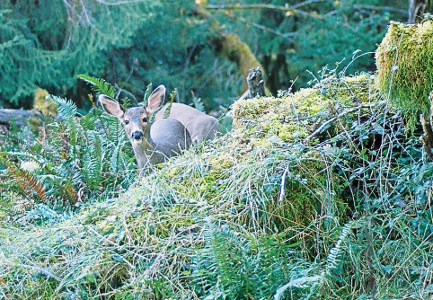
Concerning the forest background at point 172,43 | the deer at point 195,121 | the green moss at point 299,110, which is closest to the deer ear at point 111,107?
the deer at point 195,121

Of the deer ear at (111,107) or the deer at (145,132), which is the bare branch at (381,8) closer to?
the deer at (145,132)

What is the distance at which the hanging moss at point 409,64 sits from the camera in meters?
4.80

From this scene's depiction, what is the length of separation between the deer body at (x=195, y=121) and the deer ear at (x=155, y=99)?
2.19 ft

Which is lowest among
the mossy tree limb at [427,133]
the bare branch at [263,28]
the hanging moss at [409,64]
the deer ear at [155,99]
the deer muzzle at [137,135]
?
the bare branch at [263,28]

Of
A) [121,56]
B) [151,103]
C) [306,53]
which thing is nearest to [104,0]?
[121,56]

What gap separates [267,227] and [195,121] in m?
3.75

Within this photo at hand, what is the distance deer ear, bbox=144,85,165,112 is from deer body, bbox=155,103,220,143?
2.19 ft

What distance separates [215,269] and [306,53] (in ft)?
49.2

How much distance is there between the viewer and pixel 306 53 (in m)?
18.8

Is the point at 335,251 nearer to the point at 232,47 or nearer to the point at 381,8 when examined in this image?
the point at 232,47

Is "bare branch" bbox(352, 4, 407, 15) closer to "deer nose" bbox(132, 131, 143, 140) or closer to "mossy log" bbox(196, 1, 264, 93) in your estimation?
"mossy log" bbox(196, 1, 264, 93)

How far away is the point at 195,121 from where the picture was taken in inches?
331

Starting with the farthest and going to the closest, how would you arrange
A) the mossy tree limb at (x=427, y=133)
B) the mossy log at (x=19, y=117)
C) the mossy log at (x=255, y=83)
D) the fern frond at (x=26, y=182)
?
the mossy log at (x=19, y=117)
the mossy log at (x=255, y=83)
the fern frond at (x=26, y=182)
the mossy tree limb at (x=427, y=133)

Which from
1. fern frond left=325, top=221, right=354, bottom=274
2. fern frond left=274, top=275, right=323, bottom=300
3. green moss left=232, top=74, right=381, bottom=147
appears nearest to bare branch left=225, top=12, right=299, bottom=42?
green moss left=232, top=74, right=381, bottom=147
